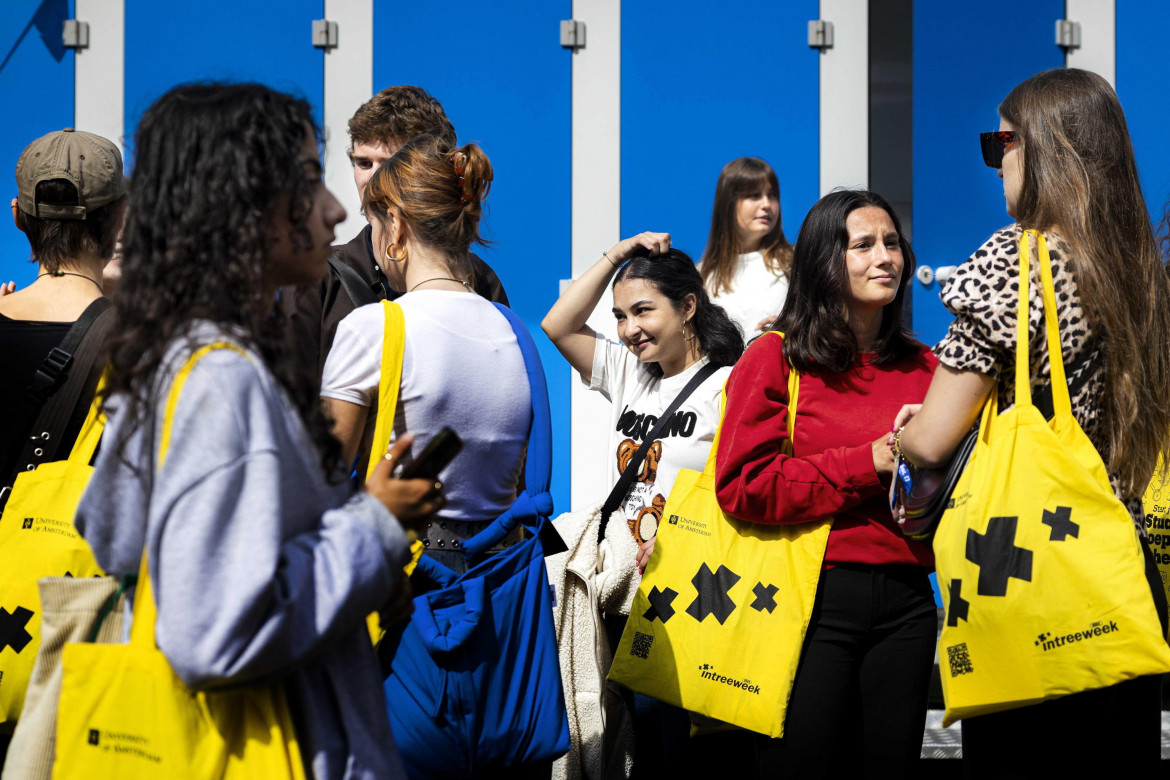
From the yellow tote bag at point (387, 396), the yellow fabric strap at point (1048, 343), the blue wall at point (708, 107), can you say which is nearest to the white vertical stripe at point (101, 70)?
the blue wall at point (708, 107)

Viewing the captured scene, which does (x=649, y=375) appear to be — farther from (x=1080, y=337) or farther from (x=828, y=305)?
(x=1080, y=337)

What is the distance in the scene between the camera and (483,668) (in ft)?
6.17

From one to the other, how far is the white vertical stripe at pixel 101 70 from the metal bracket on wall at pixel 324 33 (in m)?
0.85

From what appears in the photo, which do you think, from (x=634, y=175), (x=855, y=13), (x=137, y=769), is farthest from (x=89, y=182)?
(x=855, y=13)

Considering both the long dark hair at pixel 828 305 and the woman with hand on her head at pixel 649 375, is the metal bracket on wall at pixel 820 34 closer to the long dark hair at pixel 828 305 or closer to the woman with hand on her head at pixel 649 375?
the woman with hand on her head at pixel 649 375

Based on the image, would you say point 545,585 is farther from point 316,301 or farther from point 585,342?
point 585,342

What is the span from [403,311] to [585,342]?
1.38 m

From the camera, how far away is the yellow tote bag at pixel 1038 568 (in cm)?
154

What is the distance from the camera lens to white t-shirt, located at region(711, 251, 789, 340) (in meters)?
3.84

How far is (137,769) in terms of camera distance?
1.11 metres

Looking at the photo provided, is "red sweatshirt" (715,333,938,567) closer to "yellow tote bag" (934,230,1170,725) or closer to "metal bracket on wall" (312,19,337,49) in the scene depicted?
"yellow tote bag" (934,230,1170,725)

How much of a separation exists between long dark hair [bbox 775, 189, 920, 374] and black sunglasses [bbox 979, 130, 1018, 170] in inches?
16.8

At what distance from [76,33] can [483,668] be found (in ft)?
13.5

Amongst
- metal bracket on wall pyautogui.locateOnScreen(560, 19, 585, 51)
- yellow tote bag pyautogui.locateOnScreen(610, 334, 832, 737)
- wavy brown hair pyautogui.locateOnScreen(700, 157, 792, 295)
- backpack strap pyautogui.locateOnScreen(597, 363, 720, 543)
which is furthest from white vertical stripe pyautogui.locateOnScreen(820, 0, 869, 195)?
yellow tote bag pyautogui.locateOnScreen(610, 334, 832, 737)
